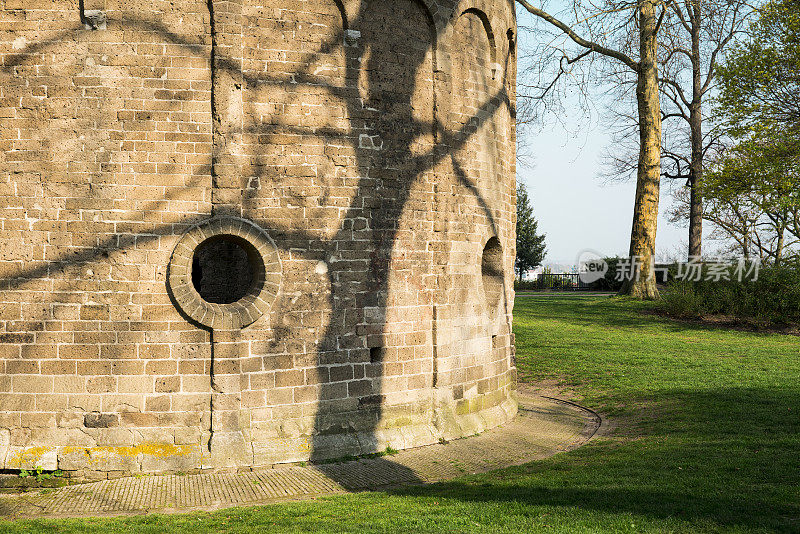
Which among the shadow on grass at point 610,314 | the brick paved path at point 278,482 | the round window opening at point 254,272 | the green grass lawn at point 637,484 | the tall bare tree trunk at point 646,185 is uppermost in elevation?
the tall bare tree trunk at point 646,185

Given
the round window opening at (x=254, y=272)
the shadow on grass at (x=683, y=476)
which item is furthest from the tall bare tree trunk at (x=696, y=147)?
the round window opening at (x=254, y=272)

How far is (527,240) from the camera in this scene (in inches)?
1930

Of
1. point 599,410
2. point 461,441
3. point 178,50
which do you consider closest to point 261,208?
point 178,50

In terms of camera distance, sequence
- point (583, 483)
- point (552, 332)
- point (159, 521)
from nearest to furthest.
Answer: point (159, 521)
point (583, 483)
point (552, 332)

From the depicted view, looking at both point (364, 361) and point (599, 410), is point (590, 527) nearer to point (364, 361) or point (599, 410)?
point (364, 361)

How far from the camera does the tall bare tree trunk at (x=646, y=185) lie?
2362 cm

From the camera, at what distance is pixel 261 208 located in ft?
25.6

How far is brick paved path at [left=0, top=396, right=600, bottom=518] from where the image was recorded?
21.3 ft

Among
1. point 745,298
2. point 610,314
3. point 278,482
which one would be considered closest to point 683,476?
point 278,482

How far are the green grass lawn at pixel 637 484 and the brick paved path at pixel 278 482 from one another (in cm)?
33

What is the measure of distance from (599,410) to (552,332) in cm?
711

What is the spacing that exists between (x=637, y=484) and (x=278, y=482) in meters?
3.63

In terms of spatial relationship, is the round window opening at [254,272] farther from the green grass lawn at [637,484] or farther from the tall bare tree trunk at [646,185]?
the tall bare tree trunk at [646,185]

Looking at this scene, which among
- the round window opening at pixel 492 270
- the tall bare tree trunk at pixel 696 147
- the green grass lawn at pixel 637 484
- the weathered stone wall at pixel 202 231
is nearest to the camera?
the green grass lawn at pixel 637 484
